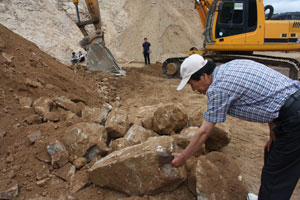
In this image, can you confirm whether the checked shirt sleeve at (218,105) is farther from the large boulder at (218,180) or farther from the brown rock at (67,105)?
the brown rock at (67,105)

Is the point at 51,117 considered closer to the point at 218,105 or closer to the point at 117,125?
the point at 117,125

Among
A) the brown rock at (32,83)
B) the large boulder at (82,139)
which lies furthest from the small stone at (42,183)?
the brown rock at (32,83)

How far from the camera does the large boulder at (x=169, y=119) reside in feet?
11.0

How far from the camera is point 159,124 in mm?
3398

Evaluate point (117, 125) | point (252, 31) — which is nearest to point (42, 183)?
point (117, 125)

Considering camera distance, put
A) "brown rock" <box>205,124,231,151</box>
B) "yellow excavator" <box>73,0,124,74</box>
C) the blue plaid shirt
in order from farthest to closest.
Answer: "yellow excavator" <box>73,0,124,74</box> → "brown rock" <box>205,124,231,151</box> → the blue plaid shirt

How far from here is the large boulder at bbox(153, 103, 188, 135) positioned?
11.0ft

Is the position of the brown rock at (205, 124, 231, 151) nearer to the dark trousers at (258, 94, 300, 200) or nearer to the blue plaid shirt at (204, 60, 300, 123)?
the dark trousers at (258, 94, 300, 200)

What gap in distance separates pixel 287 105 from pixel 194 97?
480cm

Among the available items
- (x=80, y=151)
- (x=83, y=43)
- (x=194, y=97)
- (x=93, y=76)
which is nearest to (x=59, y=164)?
(x=80, y=151)

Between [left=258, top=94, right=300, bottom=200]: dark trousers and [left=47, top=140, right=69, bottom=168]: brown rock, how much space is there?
2.26 meters

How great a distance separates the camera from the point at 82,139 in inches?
113

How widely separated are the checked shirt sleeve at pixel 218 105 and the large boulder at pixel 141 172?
2.67ft

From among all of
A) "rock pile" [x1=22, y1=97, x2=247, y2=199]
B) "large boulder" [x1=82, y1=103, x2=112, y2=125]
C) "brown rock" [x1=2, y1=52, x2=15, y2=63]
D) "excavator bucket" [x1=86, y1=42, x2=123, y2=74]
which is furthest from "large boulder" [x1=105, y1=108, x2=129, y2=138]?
"excavator bucket" [x1=86, y1=42, x2=123, y2=74]
